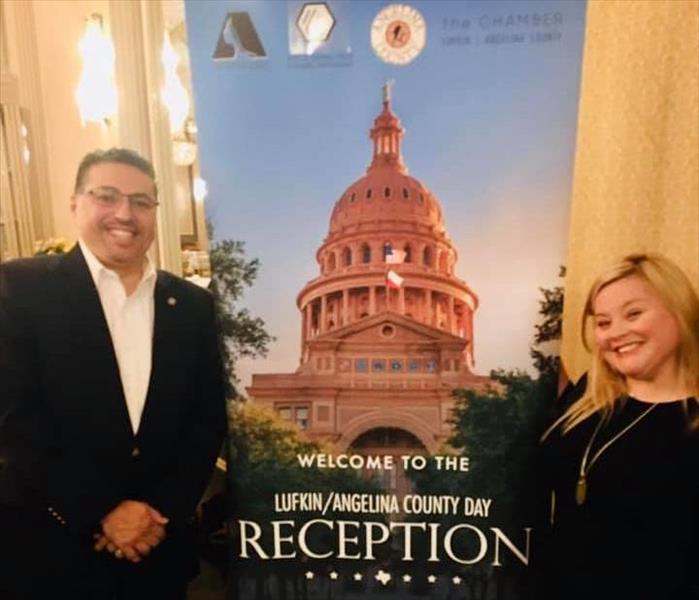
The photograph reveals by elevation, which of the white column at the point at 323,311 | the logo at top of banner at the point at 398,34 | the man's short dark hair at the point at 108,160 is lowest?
the white column at the point at 323,311

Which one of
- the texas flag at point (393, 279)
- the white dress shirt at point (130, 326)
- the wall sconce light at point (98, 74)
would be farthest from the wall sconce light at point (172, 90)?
the texas flag at point (393, 279)

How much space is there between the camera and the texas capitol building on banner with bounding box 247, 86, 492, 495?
1.45m

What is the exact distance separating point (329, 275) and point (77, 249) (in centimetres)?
57

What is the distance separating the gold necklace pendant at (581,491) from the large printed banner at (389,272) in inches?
9.4

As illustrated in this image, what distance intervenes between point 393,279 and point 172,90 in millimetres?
1240

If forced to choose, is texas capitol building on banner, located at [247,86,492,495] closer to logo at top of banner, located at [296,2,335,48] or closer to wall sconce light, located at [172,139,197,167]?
logo at top of banner, located at [296,2,335,48]

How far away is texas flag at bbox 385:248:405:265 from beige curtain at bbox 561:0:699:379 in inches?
16.4

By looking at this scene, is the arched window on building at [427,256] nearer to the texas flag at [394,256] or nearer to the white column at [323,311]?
the texas flag at [394,256]

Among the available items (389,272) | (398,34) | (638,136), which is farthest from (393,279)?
(638,136)

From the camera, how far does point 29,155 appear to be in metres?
3.05

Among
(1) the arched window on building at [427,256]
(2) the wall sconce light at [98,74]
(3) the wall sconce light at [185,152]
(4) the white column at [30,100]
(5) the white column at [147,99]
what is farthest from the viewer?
(3) the wall sconce light at [185,152]

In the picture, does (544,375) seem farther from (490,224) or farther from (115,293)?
(115,293)

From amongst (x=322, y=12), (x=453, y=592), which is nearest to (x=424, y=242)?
(x=322, y=12)

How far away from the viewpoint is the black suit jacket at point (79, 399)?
1429 mm
